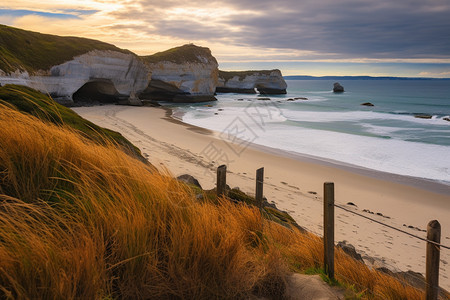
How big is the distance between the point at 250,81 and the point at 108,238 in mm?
83436

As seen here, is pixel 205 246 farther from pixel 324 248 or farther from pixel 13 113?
pixel 13 113

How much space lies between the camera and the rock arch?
38.4 meters

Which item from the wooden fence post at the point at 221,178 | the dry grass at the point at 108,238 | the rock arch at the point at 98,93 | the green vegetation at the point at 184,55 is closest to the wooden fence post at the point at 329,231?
the dry grass at the point at 108,238

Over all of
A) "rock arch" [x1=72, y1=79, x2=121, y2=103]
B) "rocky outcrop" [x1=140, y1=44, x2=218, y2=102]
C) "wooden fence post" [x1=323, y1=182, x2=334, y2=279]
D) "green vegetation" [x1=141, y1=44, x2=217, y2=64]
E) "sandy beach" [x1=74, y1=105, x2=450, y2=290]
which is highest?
"green vegetation" [x1=141, y1=44, x2=217, y2=64]

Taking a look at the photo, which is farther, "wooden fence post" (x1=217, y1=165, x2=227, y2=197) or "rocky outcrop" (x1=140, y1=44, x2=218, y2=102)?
"rocky outcrop" (x1=140, y1=44, x2=218, y2=102)

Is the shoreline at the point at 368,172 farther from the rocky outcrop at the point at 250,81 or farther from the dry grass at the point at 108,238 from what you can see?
the rocky outcrop at the point at 250,81

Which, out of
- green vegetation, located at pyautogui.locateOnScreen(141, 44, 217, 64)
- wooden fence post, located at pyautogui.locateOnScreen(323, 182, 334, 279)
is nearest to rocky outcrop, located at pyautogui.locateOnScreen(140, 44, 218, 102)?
green vegetation, located at pyautogui.locateOnScreen(141, 44, 217, 64)

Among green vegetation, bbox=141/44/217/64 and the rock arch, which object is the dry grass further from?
green vegetation, bbox=141/44/217/64

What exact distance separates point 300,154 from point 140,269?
14.9 meters

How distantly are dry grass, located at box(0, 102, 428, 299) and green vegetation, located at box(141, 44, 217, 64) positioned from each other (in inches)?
1853

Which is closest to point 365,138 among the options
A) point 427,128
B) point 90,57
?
point 427,128

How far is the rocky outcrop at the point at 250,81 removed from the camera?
275 ft

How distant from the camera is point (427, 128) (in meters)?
30.3

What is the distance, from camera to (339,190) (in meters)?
11.4
